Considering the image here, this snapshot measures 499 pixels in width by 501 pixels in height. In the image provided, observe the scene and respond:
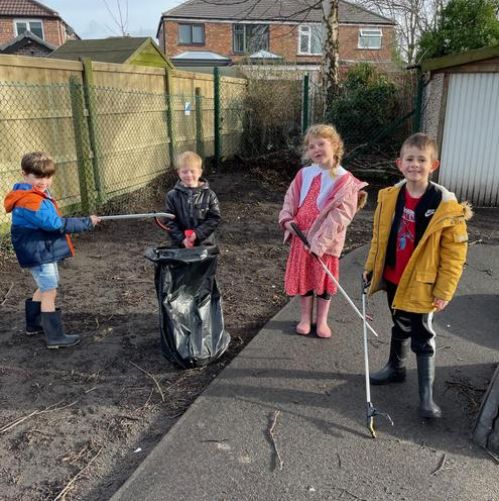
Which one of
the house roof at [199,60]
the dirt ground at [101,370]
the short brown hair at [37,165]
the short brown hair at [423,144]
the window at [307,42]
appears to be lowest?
the dirt ground at [101,370]

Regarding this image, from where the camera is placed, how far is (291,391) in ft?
10.4

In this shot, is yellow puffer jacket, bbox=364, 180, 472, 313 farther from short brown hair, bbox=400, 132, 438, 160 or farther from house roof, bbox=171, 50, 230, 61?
house roof, bbox=171, 50, 230, 61

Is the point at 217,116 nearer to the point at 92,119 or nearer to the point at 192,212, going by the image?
the point at 92,119

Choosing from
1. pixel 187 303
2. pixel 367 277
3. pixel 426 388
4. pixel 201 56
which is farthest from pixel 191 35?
pixel 426 388

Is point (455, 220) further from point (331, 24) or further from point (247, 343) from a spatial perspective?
point (331, 24)

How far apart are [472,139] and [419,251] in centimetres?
650

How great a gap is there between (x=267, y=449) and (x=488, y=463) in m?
1.12

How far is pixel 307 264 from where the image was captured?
148 inches

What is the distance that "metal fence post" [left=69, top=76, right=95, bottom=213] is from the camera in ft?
22.0

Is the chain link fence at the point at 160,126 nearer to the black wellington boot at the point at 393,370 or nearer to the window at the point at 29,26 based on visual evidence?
the black wellington boot at the point at 393,370

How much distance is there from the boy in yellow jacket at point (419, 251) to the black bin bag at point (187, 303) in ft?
3.62

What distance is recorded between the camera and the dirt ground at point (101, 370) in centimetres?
255

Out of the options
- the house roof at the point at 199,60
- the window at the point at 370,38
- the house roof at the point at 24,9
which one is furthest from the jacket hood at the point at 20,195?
the house roof at the point at 24,9

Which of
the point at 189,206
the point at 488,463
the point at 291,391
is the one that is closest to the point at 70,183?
the point at 189,206
